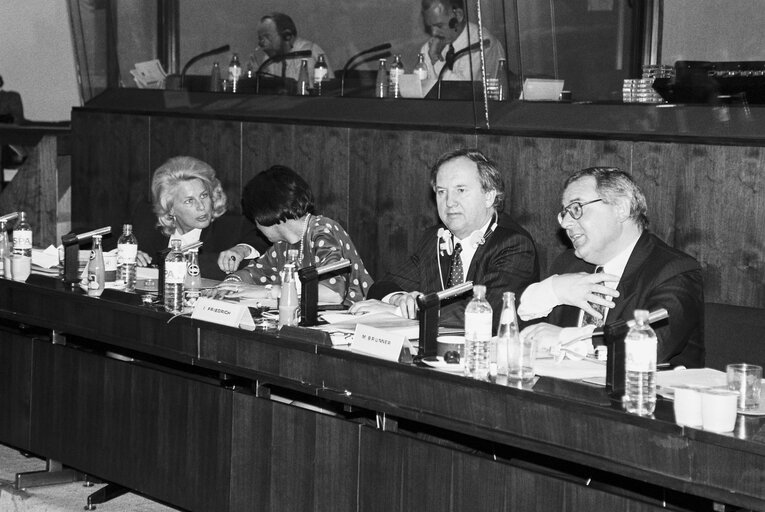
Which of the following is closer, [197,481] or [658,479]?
[658,479]

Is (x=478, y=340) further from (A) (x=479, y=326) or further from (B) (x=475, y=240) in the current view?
(B) (x=475, y=240)

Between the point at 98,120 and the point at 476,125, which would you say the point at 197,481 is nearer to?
the point at 476,125

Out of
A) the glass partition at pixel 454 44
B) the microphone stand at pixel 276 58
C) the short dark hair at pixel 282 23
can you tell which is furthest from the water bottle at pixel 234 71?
the short dark hair at pixel 282 23

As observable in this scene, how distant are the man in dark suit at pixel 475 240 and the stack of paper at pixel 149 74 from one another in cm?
327

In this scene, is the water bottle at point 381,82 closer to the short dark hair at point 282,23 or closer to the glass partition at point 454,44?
the glass partition at point 454,44

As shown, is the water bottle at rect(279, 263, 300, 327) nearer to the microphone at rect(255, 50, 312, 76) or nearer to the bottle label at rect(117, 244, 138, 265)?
the bottle label at rect(117, 244, 138, 265)

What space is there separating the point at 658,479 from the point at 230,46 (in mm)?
4674

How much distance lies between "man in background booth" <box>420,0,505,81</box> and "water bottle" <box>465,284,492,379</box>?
242cm

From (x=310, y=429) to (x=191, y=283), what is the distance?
0.97m

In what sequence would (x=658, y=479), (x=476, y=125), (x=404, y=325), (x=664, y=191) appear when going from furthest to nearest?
1. (x=476, y=125)
2. (x=664, y=191)
3. (x=404, y=325)
4. (x=658, y=479)

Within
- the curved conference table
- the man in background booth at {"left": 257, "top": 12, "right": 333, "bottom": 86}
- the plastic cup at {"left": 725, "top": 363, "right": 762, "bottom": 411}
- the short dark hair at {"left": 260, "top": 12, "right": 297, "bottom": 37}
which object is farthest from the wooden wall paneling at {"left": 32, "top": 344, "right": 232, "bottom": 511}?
the short dark hair at {"left": 260, "top": 12, "right": 297, "bottom": 37}

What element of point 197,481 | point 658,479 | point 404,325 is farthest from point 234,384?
point 658,479

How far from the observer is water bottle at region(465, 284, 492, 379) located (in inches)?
95.5

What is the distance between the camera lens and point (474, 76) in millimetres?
4766
